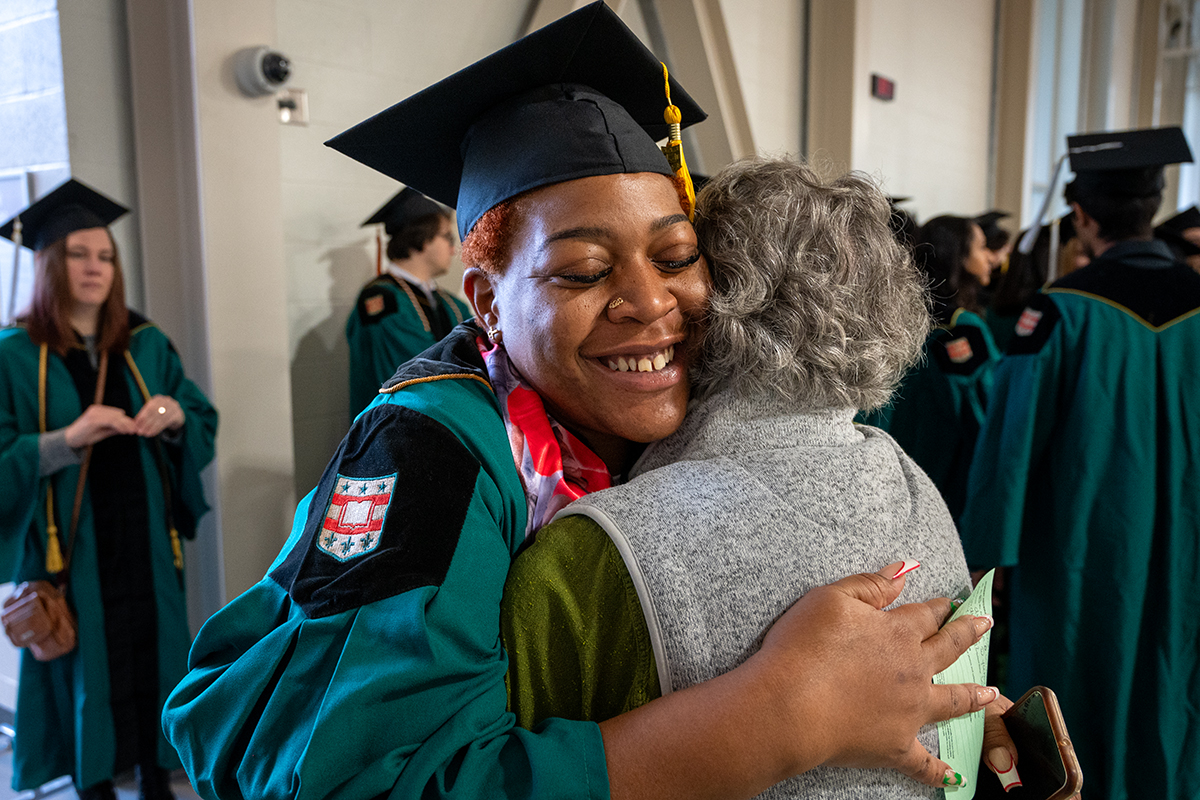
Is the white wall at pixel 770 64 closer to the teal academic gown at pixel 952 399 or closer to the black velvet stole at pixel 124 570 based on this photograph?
the teal academic gown at pixel 952 399

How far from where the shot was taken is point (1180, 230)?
4.05 metres

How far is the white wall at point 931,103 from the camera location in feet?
18.4

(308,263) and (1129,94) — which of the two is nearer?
(308,263)

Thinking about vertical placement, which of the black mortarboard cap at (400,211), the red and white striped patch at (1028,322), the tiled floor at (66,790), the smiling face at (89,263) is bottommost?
the tiled floor at (66,790)

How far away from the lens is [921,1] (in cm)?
602

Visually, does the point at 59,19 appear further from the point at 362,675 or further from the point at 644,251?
the point at 362,675

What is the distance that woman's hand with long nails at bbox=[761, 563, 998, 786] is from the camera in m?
0.73

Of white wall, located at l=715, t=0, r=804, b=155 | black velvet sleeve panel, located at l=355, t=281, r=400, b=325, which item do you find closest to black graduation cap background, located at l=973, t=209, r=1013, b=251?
white wall, located at l=715, t=0, r=804, b=155

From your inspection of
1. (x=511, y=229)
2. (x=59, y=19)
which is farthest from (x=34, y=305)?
(x=511, y=229)

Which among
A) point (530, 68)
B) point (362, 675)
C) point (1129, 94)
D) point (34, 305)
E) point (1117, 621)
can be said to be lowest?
point (1117, 621)

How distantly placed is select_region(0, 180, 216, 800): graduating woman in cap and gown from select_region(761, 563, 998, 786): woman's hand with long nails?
2.35 metres

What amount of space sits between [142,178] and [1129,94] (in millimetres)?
9873

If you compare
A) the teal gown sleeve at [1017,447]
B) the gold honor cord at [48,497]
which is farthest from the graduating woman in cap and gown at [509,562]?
the gold honor cord at [48,497]

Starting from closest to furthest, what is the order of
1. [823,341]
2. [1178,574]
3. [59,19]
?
[823,341], [1178,574], [59,19]
